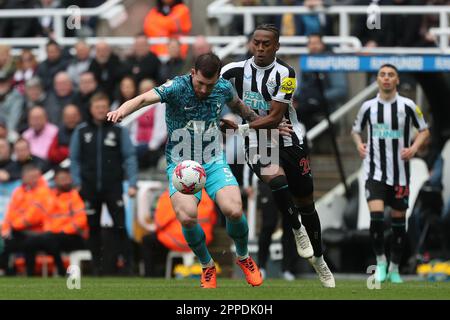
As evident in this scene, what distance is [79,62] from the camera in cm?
2194

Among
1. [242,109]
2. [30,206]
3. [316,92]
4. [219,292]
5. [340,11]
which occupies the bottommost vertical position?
[30,206]

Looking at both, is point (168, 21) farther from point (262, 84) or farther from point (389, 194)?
point (262, 84)

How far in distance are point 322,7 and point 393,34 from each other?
46.0 inches

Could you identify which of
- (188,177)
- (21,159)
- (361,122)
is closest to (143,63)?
(21,159)

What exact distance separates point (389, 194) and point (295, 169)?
2837 millimetres

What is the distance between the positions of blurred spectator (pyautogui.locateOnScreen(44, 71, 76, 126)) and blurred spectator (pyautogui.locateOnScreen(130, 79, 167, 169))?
4.41ft

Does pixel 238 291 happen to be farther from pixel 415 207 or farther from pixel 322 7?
pixel 322 7

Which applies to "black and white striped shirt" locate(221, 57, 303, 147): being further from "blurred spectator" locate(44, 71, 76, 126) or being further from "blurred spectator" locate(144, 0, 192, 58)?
"blurred spectator" locate(144, 0, 192, 58)

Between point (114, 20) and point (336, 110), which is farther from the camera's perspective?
point (114, 20)

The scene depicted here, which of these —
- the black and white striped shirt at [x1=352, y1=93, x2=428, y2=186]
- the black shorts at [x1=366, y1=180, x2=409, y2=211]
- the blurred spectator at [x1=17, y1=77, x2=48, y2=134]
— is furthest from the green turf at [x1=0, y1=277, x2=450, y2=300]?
the blurred spectator at [x1=17, y1=77, x2=48, y2=134]

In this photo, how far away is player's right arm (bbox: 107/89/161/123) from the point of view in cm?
1179

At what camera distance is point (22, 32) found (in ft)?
78.4

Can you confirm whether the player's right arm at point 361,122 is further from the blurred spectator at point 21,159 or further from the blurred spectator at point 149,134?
the blurred spectator at point 21,159

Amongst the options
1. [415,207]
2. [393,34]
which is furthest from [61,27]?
[415,207]
